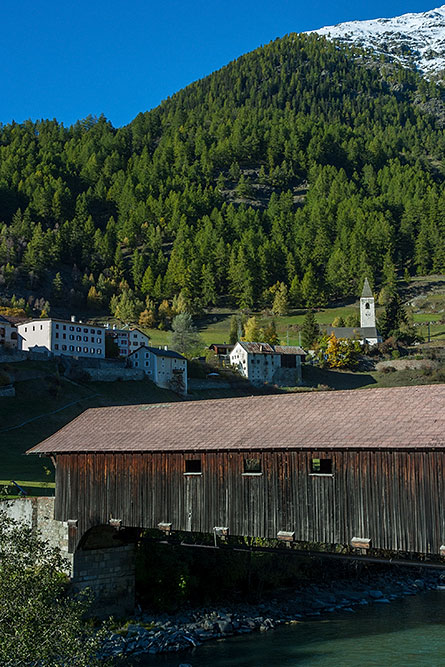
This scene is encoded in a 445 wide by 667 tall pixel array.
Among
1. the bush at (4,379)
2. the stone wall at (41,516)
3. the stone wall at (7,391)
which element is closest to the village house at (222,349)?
the bush at (4,379)

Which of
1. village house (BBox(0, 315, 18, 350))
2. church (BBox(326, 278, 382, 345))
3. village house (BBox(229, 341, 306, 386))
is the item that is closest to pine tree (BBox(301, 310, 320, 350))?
church (BBox(326, 278, 382, 345))

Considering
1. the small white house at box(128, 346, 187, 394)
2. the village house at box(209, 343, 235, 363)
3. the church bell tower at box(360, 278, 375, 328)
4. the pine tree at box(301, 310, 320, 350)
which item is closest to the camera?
the small white house at box(128, 346, 187, 394)

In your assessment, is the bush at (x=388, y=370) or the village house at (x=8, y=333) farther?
the bush at (x=388, y=370)

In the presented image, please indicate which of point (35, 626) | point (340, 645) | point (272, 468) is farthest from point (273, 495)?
point (35, 626)

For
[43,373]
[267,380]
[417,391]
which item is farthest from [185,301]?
[417,391]

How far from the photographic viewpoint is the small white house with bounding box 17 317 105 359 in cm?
7738

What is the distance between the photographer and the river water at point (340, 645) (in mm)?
21703

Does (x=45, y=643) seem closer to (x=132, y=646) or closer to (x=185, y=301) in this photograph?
(x=132, y=646)

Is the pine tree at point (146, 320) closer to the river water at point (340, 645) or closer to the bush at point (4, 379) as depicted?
the bush at point (4, 379)

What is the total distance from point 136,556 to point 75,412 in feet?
102

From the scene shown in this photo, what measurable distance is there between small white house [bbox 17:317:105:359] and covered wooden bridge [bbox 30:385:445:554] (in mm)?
52158

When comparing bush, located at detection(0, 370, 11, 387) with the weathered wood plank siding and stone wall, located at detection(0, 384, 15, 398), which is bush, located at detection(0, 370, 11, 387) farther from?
the weathered wood plank siding

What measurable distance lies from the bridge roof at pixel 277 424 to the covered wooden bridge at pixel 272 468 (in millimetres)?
45

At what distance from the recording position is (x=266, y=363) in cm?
8838
